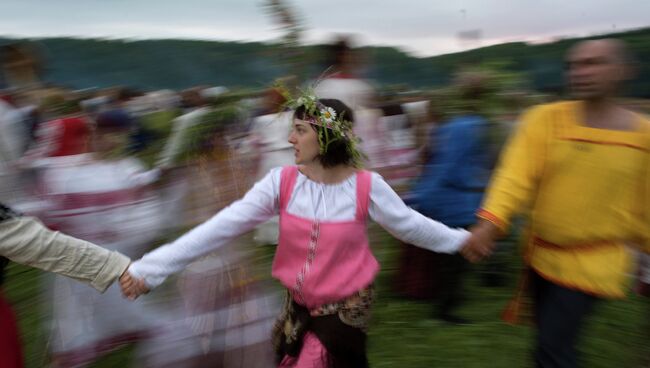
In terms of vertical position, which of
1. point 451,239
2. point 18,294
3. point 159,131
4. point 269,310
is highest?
point 159,131

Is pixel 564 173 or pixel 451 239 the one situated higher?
pixel 564 173

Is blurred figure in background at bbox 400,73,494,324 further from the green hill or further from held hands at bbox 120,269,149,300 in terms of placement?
held hands at bbox 120,269,149,300

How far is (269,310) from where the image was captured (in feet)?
11.3

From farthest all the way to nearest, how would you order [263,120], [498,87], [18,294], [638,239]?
[263,120] < [18,294] < [498,87] < [638,239]

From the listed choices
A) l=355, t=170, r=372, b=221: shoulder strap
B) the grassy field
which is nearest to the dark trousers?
l=355, t=170, r=372, b=221: shoulder strap

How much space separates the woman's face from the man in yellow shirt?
0.80m

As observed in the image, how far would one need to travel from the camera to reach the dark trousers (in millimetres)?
2545

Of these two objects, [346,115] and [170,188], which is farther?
[170,188]

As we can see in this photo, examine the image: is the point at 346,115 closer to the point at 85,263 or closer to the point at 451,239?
the point at 451,239

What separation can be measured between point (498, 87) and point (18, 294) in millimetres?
4196

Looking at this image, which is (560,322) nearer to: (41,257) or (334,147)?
(334,147)

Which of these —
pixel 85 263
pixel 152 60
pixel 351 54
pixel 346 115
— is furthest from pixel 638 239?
pixel 152 60

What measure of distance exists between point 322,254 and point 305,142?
450mm

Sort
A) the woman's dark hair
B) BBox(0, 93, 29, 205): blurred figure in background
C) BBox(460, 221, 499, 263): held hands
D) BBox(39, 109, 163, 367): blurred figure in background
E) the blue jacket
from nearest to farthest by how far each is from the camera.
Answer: the woman's dark hair, BBox(460, 221, 499, 263): held hands, BBox(39, 109, 163, 367): blurred figure in background, BBox(0, 93, 29, 205): blurred figure in background, the blue jacket
